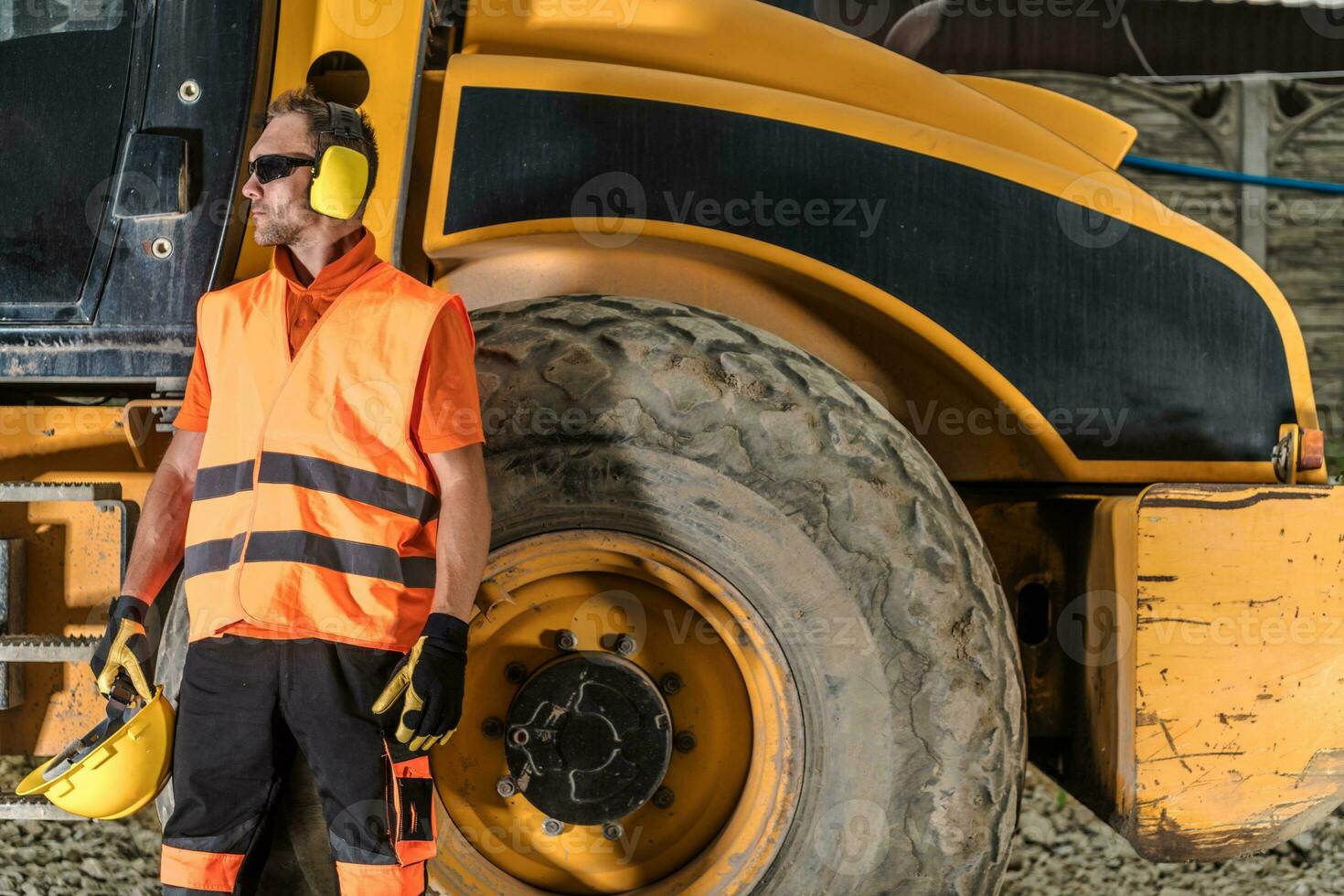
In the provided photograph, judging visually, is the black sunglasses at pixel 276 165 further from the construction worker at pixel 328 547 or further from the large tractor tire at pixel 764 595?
the large tractor tire at pixel 764 595

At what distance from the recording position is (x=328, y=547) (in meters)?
1.84

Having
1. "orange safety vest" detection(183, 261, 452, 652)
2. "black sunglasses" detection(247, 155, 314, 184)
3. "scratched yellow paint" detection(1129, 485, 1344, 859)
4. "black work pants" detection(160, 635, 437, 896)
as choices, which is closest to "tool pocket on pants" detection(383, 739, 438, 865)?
"black work pants" detection(160, 635, 437, 896)

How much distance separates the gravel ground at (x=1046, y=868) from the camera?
3.40m

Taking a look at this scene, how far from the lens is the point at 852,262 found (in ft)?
7.73

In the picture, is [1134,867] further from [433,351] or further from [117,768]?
[117,768]

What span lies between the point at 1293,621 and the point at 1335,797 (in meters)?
0.41

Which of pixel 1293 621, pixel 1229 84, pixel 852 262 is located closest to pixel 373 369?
pixel 852 262

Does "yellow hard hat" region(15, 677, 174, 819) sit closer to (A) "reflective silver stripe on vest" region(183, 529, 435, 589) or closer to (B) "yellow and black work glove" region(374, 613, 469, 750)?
(A) "reflective silver stripe on vest" region(183, 529, 435, 589)

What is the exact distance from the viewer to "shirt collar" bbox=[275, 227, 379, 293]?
76.4 inches

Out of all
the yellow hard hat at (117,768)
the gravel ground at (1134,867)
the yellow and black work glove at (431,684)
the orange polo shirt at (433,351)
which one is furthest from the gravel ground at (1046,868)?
the orange polo shirt at (433,351)

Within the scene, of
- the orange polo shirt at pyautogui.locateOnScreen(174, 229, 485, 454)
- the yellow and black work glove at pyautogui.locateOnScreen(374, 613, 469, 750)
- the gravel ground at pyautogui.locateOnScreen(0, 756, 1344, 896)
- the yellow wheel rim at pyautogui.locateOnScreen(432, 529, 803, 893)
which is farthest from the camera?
the gravel ground at pyautogui.locateOnScreen(0, 756, 1344, 896)

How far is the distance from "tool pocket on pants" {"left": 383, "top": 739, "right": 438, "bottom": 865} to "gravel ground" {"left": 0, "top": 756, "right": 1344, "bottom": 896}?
1.98 metres

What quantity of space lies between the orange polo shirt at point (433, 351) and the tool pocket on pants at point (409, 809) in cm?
53

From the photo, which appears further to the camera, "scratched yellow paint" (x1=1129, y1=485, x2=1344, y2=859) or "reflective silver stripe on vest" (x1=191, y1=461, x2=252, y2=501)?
"scratched yellow paint" (x1=1129, y1=485, x2=1344, y2=859)
